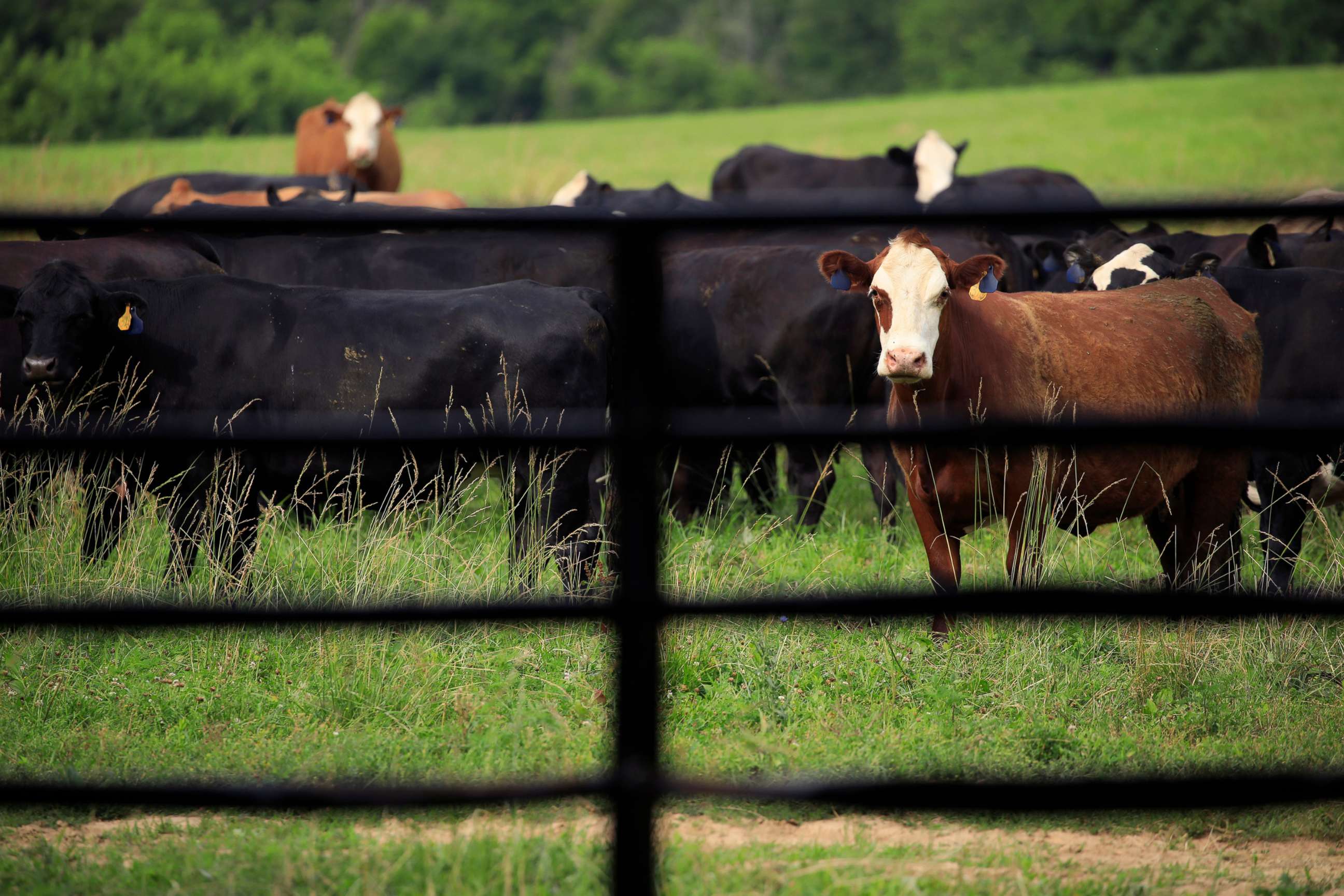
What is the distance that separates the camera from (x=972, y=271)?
4938 mm

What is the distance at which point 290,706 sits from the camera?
3.91 meters

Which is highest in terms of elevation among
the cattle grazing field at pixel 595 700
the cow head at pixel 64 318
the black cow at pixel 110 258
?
the black cow at pixel 110 258

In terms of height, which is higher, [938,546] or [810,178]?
[810,178]

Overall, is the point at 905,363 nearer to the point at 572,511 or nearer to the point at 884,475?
the point at 572,511

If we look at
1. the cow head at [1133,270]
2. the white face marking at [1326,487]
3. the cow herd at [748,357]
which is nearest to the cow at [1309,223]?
the cow herd at [748,357]

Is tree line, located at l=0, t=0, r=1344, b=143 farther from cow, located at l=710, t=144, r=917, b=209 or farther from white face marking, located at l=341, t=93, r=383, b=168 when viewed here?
cow, located at l=710, t=144, r=917, b=209

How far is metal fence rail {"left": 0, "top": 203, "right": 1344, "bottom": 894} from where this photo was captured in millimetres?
1899

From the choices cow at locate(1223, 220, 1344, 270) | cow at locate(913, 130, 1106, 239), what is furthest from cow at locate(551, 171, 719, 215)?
cow at locate(1223, 220, 1344, 270)

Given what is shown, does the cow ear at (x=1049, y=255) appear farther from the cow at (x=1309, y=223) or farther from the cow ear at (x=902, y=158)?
the cow ear at (x=902, y=158)

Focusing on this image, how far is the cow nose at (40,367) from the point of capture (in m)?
5.59

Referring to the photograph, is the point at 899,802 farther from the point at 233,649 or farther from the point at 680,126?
the point at 680,126

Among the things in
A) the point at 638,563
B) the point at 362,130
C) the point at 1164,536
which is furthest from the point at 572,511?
the point at 362,130

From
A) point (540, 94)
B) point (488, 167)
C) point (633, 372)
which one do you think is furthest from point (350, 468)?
point (540, 94)

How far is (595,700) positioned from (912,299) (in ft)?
6.31
